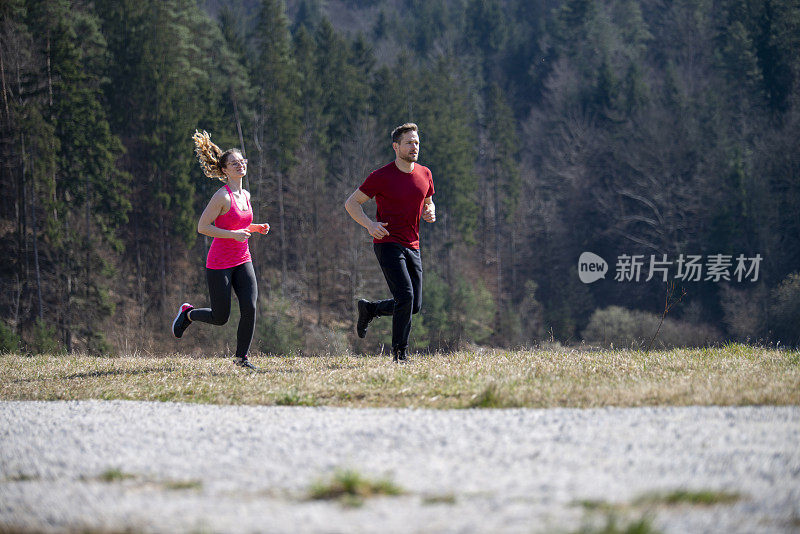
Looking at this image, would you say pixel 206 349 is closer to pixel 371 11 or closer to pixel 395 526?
pixel 395 526

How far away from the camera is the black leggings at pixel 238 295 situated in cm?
905

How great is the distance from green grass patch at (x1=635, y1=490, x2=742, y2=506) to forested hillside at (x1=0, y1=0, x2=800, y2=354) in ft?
85.0

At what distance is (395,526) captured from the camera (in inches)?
128

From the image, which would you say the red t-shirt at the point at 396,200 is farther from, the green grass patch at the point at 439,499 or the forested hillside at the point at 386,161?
the forested hillside at the point at 386,161

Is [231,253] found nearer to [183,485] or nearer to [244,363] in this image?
[244,363]

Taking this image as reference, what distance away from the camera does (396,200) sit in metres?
8.99

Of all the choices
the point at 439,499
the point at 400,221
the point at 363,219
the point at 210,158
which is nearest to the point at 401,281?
the point at 400,221

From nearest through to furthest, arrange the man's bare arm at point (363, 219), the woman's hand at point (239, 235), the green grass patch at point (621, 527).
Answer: the green grass patch at point (621, 527) → the man's bare arm at point (363, 219) → the woman's hand at point (239, 235)

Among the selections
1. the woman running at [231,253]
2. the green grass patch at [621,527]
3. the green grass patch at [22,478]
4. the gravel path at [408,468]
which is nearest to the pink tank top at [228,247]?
the woman running at [231,253]

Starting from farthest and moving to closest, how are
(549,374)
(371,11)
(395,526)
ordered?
1. (371,11)
2. (549,374)
3. (395,526)

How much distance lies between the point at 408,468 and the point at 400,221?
508cm

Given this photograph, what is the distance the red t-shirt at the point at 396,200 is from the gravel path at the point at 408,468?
3.20 m

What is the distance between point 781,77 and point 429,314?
29.3 m

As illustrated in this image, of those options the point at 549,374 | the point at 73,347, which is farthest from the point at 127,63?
the point at 549,374
